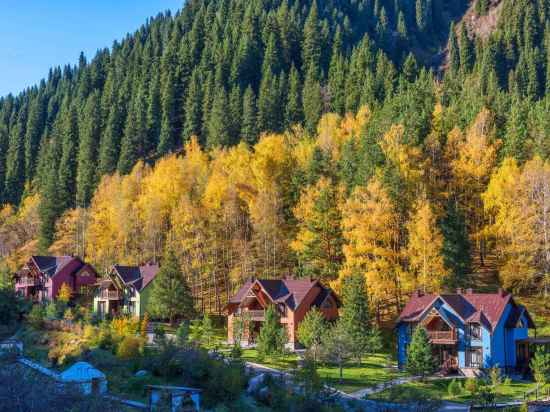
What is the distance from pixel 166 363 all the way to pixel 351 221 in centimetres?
2170

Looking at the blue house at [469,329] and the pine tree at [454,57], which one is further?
the pine tree at [454,57]

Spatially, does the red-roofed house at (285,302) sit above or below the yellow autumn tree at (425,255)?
below

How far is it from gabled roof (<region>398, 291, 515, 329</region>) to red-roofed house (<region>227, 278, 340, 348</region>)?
8505mm

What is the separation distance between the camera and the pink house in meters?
74.2

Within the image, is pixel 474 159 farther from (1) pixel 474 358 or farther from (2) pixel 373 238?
(1) pixel 474 358

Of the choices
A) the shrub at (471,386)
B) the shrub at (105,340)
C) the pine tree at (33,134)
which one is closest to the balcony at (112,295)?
the shrub at (105,340)

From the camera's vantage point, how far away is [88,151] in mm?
110562

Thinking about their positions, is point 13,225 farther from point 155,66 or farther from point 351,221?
point 351,221

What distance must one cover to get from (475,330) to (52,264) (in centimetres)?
4970

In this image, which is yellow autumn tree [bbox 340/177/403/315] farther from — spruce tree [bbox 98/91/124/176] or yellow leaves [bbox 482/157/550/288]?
spruce tree [bbox 98/91/124/176]

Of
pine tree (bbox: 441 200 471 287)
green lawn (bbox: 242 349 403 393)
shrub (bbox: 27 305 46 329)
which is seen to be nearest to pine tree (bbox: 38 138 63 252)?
shrub (bbox: 27 305 46 329)

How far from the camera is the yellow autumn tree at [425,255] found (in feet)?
166

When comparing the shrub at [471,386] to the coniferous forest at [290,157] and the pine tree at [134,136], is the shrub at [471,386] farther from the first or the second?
the pine tree at [134,136]

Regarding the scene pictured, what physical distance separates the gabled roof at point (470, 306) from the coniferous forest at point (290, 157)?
288cm
